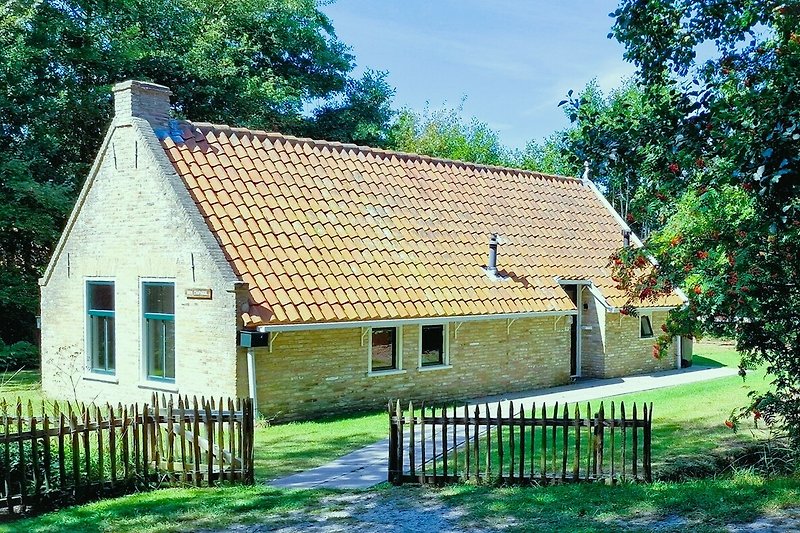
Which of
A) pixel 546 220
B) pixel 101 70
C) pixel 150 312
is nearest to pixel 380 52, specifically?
pixel 101 70

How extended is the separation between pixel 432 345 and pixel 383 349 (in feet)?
4.86

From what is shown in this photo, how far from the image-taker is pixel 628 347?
2391 centimetres

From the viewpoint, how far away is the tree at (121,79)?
26.6m

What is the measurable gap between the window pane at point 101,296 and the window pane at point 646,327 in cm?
1555

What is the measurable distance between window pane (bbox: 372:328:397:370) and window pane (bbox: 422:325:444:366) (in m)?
0.92

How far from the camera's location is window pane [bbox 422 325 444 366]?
61.1 ft

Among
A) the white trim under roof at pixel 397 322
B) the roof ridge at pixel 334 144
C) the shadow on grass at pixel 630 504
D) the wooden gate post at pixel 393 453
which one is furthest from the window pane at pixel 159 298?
the shadow on grass at pixel 630 504

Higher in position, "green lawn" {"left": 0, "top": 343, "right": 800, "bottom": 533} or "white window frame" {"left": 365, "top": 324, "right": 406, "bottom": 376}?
"white window frame" {"left": 365, "top": 324, "right": 406, "bottom": 376}

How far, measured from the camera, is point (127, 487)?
10.2 meters

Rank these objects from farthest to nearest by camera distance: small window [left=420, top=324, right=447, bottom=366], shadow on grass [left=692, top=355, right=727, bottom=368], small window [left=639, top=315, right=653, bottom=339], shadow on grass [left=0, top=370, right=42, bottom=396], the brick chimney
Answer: shadow on grass [left=692, top=355, right=727, bottom=368]
small window [left=639, top=315, right=653, bottom=339]
shadow on grass [left=0, top=370, right=42, bottom=396]
small window [left=420, top=324, right=447, bottom=366]
the brick chimney

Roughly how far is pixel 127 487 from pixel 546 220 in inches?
672

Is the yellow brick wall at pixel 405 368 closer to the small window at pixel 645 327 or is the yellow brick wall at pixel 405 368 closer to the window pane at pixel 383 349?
the window pane at pixel 383 349

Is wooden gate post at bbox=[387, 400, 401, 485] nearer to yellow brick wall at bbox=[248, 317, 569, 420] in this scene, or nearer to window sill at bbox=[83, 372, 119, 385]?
yellow brick wall at bbox=[248, 317, 569, 420]

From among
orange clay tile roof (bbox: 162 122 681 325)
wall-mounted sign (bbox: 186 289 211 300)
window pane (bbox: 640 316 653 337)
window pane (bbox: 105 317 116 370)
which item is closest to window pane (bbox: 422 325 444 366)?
orange clay tile roof (bbox: 162 122 681 325)
